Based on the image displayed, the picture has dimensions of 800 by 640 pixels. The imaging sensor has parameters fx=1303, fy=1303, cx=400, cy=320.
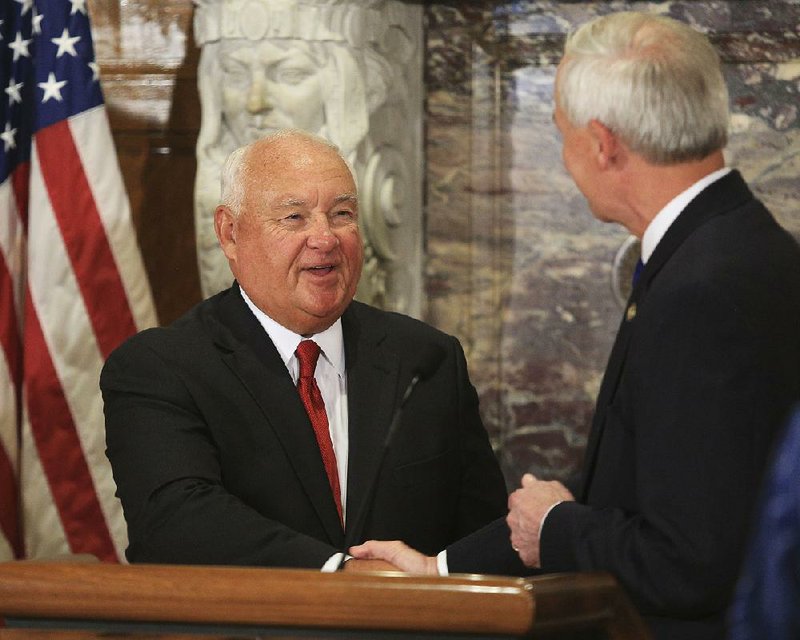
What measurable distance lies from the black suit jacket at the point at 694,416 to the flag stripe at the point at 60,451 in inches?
Answer: 89.2

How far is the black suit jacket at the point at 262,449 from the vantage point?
2.60 metres

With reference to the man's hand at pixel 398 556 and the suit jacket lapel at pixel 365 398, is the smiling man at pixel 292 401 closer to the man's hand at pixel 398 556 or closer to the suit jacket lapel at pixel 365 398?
the suit jacket lapel at pixel 365 398

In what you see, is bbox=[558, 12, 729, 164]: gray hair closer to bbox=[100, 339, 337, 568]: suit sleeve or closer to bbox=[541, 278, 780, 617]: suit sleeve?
bbox=[541, 278, 780, 617]: suit sleeve

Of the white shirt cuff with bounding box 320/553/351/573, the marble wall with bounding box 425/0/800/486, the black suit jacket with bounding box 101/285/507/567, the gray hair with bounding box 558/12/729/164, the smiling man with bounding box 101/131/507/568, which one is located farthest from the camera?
the marble wall with bounding box 425/0/800/486

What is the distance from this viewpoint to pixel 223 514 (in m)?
2.57

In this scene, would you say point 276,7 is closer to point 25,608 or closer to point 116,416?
point 116,416

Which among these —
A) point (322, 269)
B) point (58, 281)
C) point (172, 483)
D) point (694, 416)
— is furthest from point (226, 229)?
point (694, 416)

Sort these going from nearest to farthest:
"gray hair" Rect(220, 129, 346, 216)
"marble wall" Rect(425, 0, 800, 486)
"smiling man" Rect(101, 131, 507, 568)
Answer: "smiling man" Rect(101, 131, 507, 568)
"gray hair" Rect(220, 129, 346, 216)
"marble wall" Rect(425, 0, 800, 486)

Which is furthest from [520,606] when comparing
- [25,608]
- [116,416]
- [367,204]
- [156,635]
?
[367,204]

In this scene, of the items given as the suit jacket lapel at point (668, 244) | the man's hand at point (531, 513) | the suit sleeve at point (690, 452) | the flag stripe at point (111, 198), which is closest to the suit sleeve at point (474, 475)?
the man's hand at point (531, 513)

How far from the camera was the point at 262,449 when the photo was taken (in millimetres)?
2773

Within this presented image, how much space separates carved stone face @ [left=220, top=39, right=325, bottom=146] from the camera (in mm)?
3957

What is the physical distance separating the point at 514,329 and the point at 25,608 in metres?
2.83

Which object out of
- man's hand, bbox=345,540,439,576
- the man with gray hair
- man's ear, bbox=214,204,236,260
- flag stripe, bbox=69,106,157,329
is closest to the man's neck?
the man with gray hair
